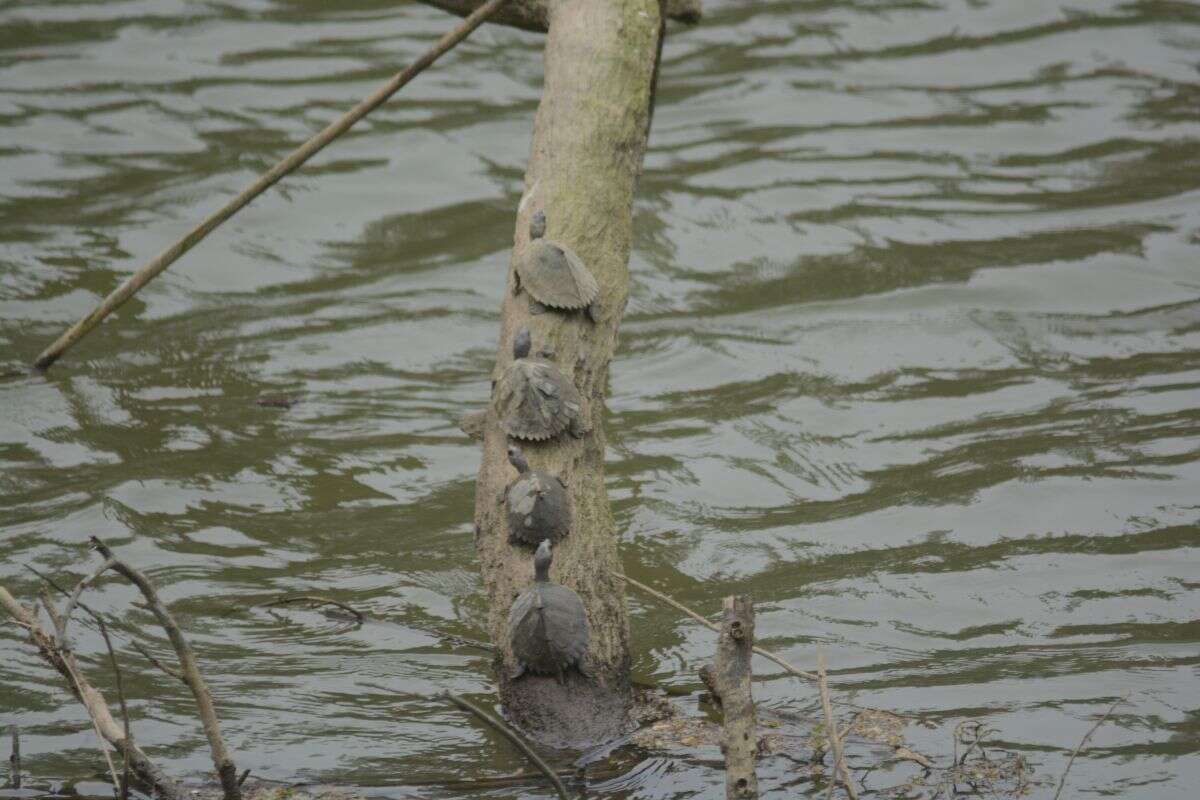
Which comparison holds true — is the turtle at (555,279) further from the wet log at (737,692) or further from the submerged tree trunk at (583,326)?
the wet log at (737,692)

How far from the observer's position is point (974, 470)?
4645mm

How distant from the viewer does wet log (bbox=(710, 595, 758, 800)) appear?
2498 mm

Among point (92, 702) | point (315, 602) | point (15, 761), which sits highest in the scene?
point (92, 702)

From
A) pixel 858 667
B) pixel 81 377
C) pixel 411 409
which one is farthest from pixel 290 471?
pixel 858 667

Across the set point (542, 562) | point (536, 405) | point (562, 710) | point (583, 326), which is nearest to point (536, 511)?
point (542, 562)

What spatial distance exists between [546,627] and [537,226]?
1.12m

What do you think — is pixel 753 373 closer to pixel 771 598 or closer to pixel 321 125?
pixel 771 598

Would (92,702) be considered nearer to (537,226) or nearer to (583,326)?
(583,326)

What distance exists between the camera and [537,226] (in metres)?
3.67

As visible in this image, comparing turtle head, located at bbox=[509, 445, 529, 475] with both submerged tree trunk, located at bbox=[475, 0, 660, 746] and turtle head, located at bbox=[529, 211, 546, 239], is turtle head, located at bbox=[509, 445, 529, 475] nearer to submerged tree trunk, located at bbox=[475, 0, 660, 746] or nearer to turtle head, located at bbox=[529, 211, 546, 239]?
submerged tree trunk, located at bbox=[475, 0, 660, 746]

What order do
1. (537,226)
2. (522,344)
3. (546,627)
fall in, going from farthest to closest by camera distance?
(537,226) < (522,344) < (546,627)

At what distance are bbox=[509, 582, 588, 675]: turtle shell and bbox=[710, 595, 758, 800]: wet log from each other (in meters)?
0.45

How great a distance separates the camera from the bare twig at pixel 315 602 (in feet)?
12.1

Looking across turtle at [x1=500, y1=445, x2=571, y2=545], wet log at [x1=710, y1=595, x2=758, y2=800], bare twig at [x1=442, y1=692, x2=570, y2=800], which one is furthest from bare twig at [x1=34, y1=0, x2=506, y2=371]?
wet log at [x1=710, y1=595, x2=758, y2=800]
